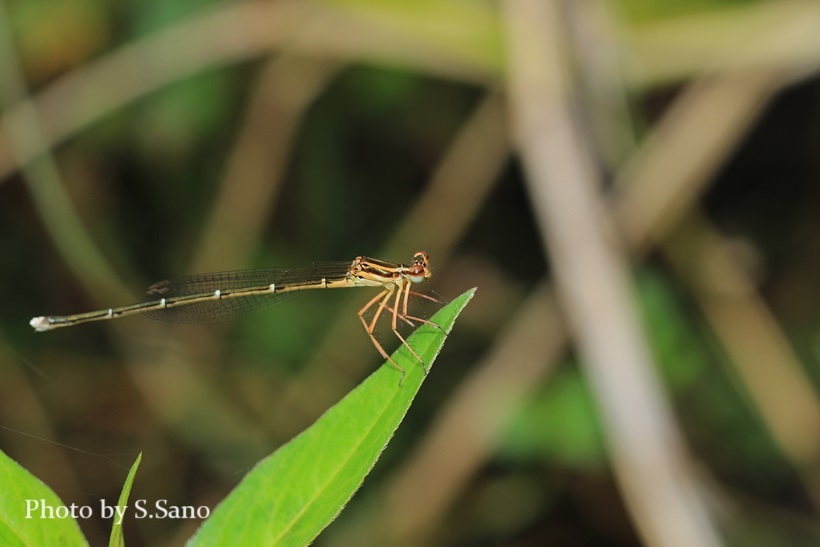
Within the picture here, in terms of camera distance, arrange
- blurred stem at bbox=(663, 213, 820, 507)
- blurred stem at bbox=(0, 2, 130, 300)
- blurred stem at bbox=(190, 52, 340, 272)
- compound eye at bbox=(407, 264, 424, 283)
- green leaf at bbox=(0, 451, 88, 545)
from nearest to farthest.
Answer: green leaf at bbox=(0, 451, 88, 545) → compound eye at bbox=(407, 264, 424, 283) → blurred stem at bbox=(0, 2, 130, 300) → blurred stem at bbox=(663, 213, 820, 507) → blurred stem at bbox=(190, 52, 340, 272)

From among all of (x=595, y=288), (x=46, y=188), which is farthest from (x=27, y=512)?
(x=46, y=188)

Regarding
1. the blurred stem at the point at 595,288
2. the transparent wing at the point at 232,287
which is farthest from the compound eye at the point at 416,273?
the blurred stem at the point at 595,288

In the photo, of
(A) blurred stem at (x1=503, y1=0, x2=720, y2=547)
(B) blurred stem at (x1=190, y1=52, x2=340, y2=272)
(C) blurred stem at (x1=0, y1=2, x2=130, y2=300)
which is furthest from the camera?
(B) blurred stem at (x1=190, y1=52, x2=340, y2=272)

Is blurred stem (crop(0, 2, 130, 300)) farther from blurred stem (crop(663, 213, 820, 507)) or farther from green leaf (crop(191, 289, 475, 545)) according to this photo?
green leaf (crop(191, 289, 475, 545))

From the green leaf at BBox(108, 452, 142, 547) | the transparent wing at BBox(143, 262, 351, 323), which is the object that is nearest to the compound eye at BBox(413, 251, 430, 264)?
the transparent wing at BBox(143, 262, 351, 323)

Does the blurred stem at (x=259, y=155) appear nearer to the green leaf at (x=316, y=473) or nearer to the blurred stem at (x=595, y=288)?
the blurred stem at (x=595, y=288)

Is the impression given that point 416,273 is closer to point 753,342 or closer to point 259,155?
point 259,155
